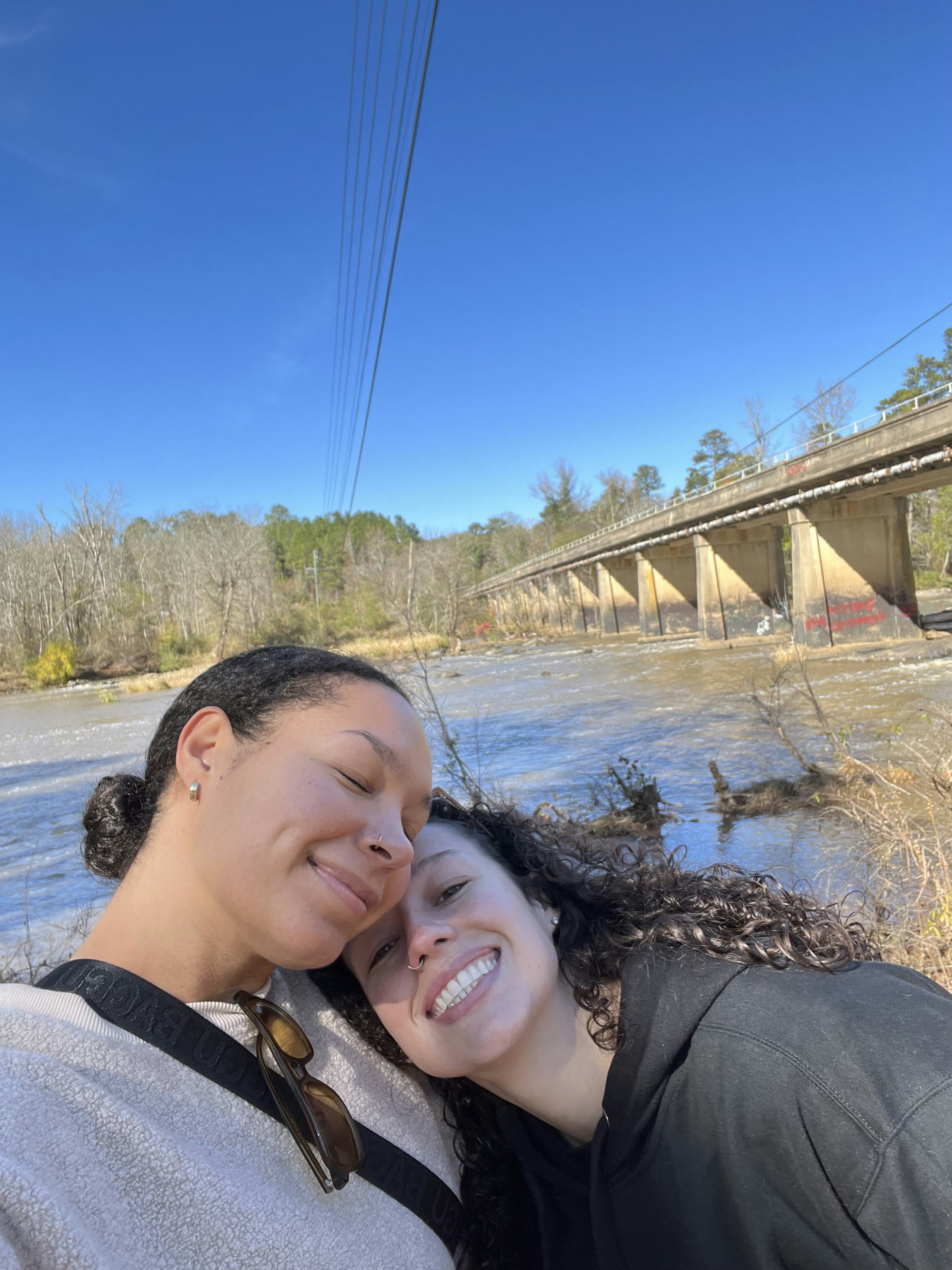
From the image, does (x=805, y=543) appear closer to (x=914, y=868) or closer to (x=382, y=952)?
(x=914, y=868)

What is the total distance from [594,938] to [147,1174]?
1.03 metres

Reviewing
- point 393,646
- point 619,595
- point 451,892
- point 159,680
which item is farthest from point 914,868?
point 619,595

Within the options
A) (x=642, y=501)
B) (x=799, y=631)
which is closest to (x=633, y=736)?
(x=799, y=631)

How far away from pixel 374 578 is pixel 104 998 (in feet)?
188

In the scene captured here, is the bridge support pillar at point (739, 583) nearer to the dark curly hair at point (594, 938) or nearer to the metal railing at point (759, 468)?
the metal railing at point (759, 468)

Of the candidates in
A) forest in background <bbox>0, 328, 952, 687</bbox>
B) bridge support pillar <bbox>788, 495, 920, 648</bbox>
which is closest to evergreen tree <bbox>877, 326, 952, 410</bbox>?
forest in background <bbox>0, 328, 952, 687</bbox>

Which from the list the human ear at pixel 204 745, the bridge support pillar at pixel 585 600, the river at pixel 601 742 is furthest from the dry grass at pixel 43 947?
the bridge support pillar at pixel 585 600

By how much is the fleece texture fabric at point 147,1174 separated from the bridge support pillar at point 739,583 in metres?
32.0

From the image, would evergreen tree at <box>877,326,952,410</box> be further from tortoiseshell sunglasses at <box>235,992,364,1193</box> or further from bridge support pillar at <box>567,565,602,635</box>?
tortoiseshell sunglasses at <box>235,992,364,1193</box>

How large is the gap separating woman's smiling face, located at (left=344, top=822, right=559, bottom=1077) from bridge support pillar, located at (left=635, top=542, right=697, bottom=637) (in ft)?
127

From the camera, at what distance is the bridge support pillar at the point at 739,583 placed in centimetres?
3238

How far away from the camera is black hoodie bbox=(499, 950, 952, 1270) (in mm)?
1267

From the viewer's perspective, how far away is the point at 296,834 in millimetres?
1339

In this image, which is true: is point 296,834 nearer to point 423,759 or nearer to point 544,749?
point 423,759
